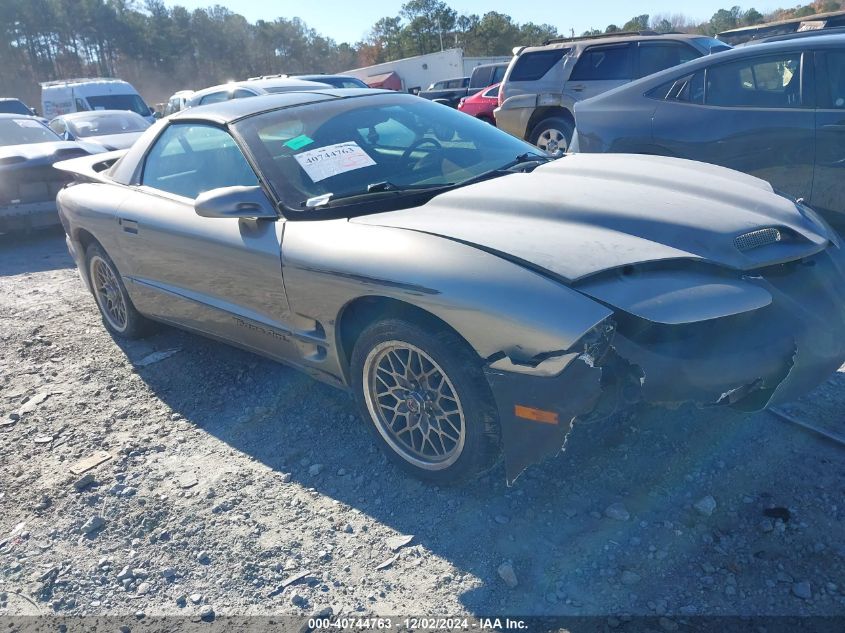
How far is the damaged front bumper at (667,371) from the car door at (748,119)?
267cm

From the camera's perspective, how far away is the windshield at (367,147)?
3264 mm

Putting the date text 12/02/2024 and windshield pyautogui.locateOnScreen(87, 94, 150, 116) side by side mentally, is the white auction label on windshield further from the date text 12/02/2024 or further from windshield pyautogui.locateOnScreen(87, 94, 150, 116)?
windshield pyautogui.locateOnScreen(87, 94, 150, 116)

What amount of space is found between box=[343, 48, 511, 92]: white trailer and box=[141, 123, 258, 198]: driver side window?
28.8m

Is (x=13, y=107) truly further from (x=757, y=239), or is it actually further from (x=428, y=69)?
(x=757, y=239)

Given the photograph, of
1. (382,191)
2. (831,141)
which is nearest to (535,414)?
(382,191)

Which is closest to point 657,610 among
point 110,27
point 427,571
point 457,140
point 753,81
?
point 427,571

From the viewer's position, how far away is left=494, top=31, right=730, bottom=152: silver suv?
359 inches

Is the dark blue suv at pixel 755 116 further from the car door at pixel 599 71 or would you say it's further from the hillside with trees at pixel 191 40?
the hillside with trees at pixel 191 40

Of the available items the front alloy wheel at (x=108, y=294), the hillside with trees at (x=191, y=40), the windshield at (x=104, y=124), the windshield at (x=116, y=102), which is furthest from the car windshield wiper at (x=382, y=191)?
the hillside with trees at (x=191, y=40)

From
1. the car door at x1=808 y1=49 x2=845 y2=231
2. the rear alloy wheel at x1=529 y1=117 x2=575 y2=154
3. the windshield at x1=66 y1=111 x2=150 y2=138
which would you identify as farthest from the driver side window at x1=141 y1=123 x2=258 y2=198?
the windshield at x1=66 y1=111 x2=150 y2=138

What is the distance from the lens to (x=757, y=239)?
2670mm

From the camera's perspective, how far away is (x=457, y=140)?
3.81 m

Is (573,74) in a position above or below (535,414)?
above

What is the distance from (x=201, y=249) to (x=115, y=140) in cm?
846
